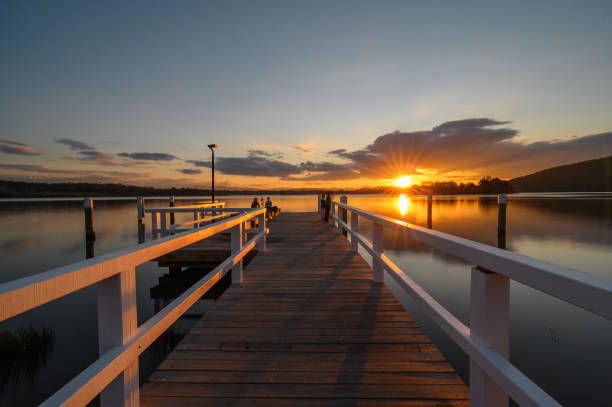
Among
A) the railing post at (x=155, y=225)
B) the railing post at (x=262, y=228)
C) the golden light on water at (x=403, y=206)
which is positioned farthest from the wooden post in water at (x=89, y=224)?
the golden light on water at (x=403, y=206)

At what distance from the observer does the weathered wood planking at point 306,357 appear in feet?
6.59

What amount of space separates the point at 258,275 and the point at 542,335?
6539 millimetres

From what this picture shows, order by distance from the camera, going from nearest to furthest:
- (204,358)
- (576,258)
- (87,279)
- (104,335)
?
(87,279) → (104,335) → (204,358) → (576,258)

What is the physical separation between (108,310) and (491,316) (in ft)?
6.40

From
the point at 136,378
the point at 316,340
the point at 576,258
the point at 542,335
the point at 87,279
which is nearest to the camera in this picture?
the point at 87,279

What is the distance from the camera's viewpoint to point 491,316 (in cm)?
140

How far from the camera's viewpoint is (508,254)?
128 cm

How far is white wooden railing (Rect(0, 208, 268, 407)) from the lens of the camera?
93 cm

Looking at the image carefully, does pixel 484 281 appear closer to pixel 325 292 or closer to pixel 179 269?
pixel 325 292

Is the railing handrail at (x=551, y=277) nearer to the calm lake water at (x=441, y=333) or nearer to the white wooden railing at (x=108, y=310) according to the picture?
the white wooden railing at (x=108, y=310)

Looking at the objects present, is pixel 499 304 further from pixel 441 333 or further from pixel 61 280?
pixel 441 333

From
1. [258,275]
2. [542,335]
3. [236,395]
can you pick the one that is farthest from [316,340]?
[542,335]

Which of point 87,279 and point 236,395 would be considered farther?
point 236,395

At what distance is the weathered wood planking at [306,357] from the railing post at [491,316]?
2.02ft
